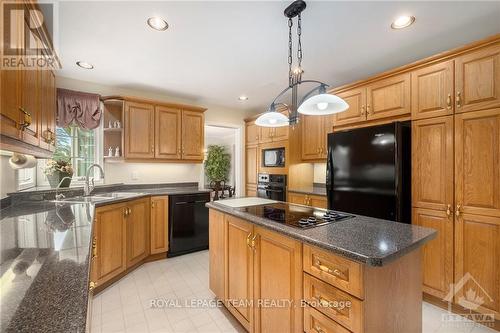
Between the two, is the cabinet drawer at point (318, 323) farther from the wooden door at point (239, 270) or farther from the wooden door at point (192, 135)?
the wooden door at point (192, 135)

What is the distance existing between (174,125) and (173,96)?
0.60 metres

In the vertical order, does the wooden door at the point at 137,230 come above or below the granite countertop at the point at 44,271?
below

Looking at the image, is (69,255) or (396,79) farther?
(396,79)

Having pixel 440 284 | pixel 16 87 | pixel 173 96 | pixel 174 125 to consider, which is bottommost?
pixel 440 284

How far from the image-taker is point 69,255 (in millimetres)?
982

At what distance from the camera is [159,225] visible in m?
3.16

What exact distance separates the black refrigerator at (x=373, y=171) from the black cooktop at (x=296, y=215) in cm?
93

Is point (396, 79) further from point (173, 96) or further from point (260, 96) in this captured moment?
point (173, 96)

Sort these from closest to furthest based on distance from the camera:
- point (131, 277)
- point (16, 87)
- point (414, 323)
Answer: point (16, 87), point (414, 323), point (131, 277)

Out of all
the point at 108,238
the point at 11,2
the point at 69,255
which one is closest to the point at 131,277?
the point at 108,238

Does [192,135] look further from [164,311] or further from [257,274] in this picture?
[257,274]

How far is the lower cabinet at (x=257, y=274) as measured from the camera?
1304 millimetres

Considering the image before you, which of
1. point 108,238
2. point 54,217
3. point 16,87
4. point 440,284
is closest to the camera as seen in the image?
point 16,87

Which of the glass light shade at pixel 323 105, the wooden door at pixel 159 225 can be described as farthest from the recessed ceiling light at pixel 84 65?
the glass light shade at pixel 323 105
